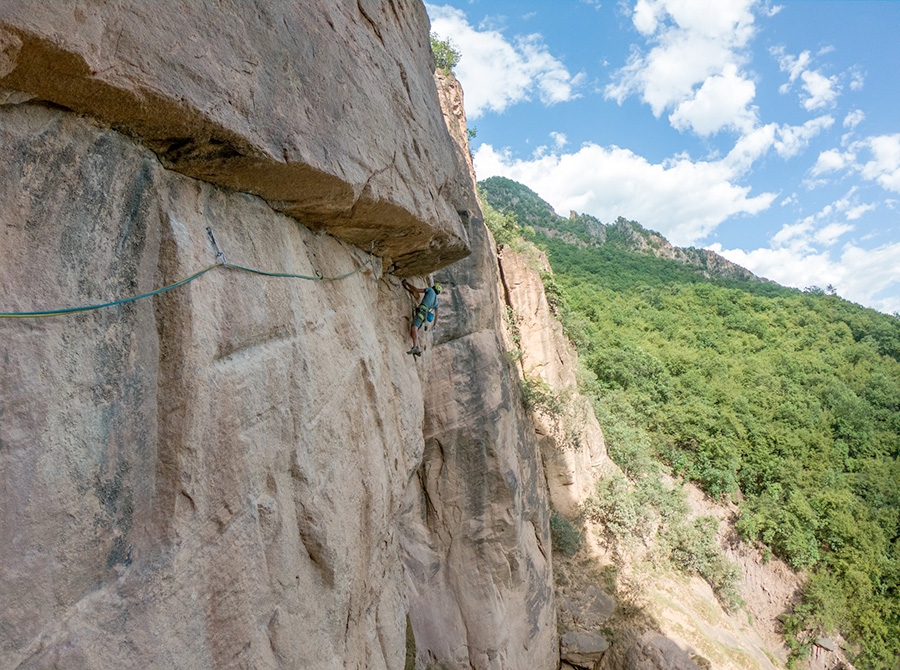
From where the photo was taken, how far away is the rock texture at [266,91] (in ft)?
6.88

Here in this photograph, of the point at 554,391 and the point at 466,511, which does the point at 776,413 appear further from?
the point at 466,511

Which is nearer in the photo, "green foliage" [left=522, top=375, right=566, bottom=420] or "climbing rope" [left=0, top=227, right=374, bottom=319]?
"climbing rope" [left=0, top=227, right=374, bottom=319]

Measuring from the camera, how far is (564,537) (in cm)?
1284

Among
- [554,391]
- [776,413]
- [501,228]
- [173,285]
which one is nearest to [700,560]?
[554,391]

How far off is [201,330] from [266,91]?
4.93 ft

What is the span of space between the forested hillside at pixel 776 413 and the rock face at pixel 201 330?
45.3 feet

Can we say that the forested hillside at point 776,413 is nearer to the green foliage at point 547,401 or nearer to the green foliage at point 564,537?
the green foliage at point 547,401

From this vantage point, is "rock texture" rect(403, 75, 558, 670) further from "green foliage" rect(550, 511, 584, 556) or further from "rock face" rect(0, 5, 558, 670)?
"green foliage" rect(550, 511, 584, 556)

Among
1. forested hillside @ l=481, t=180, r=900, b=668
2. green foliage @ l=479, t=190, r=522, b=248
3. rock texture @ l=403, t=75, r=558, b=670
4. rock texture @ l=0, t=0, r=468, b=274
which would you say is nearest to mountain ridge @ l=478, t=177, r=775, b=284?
forested hillside @ l=481, t=180, r=900, b=668

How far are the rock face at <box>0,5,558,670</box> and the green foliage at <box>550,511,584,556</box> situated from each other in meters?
8.49

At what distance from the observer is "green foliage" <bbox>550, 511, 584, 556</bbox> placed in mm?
12789

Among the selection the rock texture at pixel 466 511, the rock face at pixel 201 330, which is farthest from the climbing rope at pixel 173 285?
the rock texture at pixel 466 511

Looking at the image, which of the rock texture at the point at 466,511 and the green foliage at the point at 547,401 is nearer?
the rock texture at the point at 466,511

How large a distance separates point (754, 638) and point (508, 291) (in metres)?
12.7
